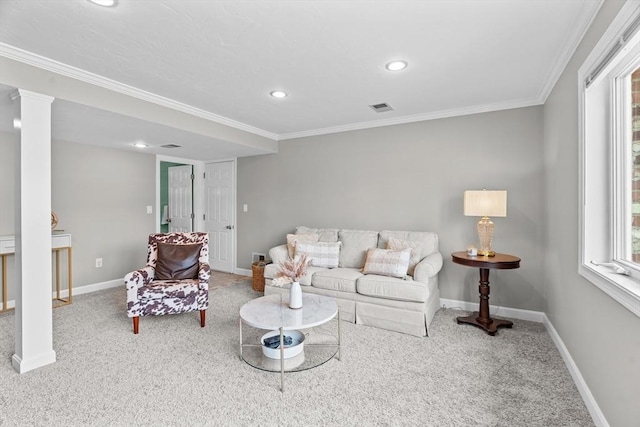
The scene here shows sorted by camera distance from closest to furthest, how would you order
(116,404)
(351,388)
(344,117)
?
(116,404) < (351,388) < (344,117)

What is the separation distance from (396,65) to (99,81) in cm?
255

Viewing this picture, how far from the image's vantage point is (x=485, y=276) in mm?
3232

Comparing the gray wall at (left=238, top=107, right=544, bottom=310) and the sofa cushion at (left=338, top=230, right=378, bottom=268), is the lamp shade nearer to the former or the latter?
the gray wall at (left=238, top=107, right=544, bottom=310)

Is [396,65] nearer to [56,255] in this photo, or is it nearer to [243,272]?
[243,272]

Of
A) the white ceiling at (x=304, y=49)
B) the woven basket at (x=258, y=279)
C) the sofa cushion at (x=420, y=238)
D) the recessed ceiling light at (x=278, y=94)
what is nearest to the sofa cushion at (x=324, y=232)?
the sofa cushion at (x=420, y=238)

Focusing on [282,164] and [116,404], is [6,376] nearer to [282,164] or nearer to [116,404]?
[116,404]

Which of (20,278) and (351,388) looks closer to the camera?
(351,388)

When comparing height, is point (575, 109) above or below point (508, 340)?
above

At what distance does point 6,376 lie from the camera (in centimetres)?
229

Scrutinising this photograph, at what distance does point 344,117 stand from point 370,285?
7.00ft

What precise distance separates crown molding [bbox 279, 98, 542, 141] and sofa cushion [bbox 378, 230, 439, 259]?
141cm

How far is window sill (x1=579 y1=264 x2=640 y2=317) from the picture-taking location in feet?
4.53

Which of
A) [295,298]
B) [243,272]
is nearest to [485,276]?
[295,298]

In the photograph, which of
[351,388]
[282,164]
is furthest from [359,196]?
[351,388]
